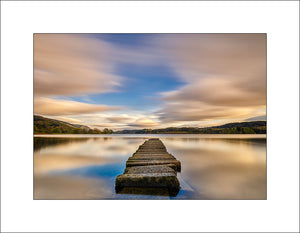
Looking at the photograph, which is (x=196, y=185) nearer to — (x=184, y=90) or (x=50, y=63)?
(x=184, y=90)

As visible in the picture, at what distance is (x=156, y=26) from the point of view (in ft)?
10.5

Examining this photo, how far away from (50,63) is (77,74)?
2.20ft

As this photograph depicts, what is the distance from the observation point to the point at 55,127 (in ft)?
15.5

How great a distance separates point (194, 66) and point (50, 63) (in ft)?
10.2

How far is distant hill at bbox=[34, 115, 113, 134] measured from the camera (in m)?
3.57

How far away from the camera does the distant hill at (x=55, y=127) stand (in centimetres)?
357

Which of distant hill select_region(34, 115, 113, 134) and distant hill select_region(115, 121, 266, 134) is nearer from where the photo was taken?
distant hill select_region(34, 115, 113, 134)

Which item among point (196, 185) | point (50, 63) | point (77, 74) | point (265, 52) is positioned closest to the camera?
point (265, 52)

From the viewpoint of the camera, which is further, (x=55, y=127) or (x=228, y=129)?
(x=228, y=129)

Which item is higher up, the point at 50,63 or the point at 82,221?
the point at 50,63
